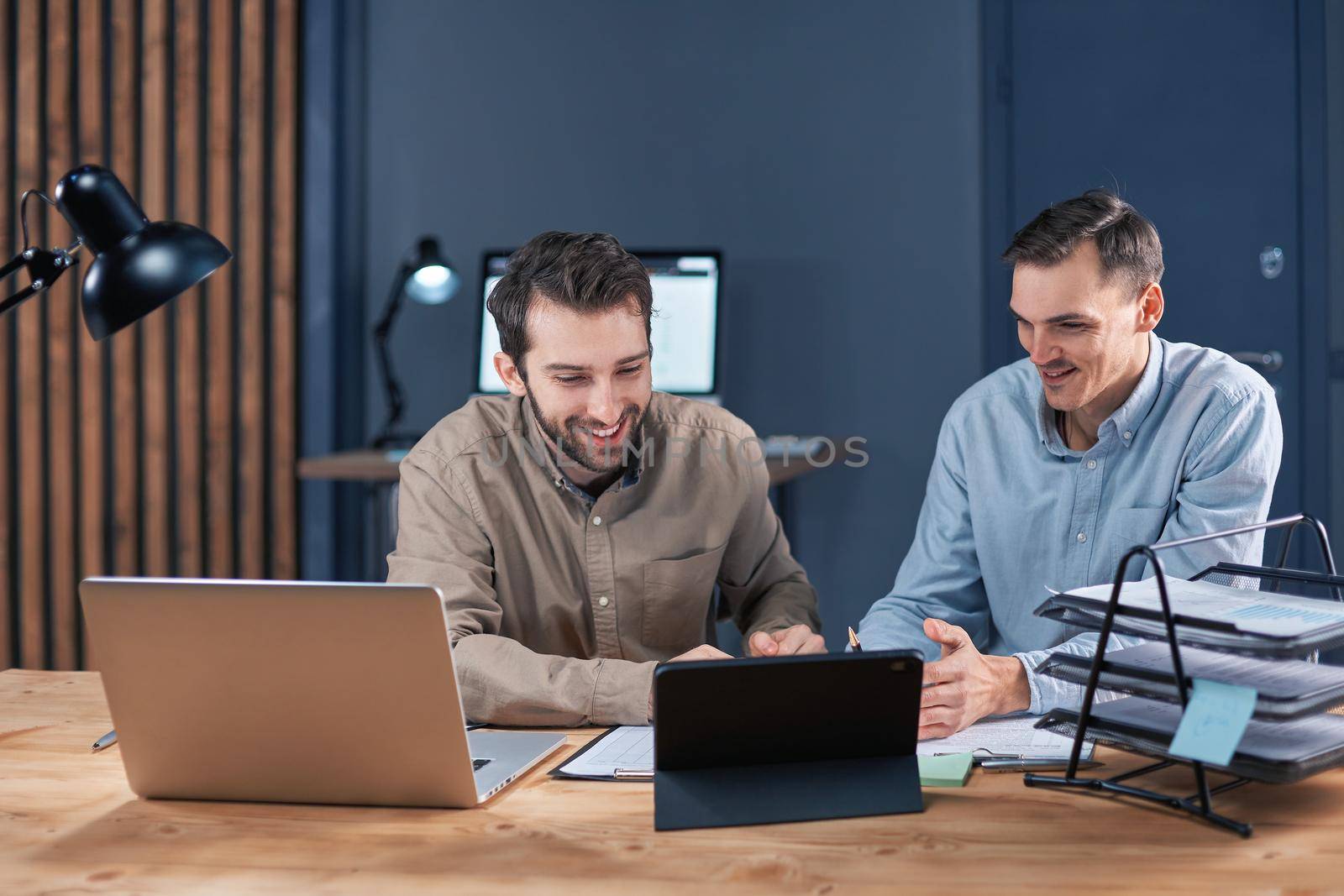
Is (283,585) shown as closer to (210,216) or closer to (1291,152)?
(210,216)

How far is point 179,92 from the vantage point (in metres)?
3.59

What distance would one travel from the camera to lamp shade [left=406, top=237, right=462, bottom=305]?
3.35 m

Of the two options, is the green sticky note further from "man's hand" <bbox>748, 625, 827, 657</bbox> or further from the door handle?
the door handle

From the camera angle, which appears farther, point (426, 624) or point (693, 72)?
point (693, 72)

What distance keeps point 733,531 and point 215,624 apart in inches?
39.9

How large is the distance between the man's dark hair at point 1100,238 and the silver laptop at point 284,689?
1.18 m

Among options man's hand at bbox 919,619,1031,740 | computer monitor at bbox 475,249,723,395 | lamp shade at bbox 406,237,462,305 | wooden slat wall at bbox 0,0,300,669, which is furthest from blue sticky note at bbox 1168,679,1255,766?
wooden slat wall at bbox 0,0,300,669

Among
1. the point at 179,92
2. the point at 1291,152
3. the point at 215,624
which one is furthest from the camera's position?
the point at 179,92

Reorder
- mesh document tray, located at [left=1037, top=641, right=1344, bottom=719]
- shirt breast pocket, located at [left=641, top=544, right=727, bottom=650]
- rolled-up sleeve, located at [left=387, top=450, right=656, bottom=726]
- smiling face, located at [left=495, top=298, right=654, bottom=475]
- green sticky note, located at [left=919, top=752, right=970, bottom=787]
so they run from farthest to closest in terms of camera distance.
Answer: shirt breast pocket, located at [left=641, top=544, right=727, bottom=650] → smiling face, located at [left=495, top=298, right=654, bottom=475] → rolled-up sleeve, located at [left=387, top=450, right=656, bottom=726] → green sticky note, located at [left=919, top=752, right=970, bottom=787] → mesh document tray, located at [left=1037, top=641, right=1344, bottom=719]

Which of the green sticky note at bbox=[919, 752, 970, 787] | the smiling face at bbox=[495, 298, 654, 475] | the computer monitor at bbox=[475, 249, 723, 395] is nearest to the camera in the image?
the green sticky note at bbox=[919, 752, 970, 787]

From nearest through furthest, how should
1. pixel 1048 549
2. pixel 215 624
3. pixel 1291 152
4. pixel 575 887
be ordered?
pixel 575 887 < pixel 215 624 < pixel 1048 549 < pixel 1291 152

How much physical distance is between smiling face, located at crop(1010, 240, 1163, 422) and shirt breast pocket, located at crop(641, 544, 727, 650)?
22.8 inches

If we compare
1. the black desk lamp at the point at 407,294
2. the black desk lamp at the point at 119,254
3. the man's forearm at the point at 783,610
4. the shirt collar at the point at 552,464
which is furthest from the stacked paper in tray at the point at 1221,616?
the black desk lamp at the point at 407,294

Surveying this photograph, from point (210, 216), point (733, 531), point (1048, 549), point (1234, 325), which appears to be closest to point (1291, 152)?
point (1234, 325)
